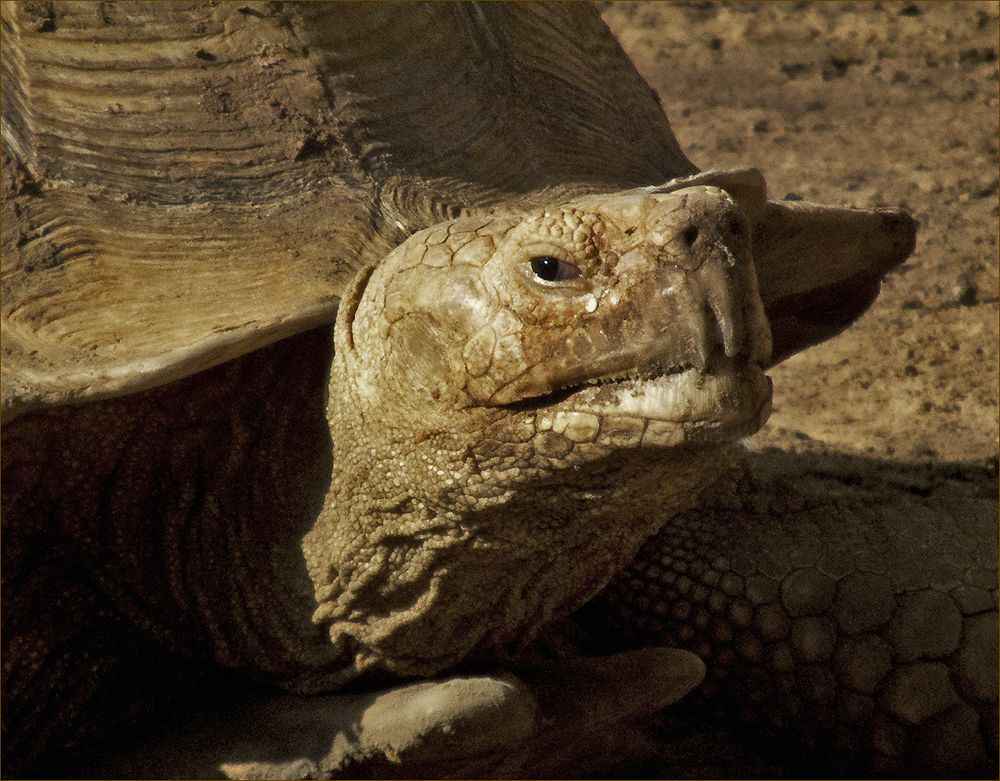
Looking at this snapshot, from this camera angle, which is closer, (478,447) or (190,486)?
(478,447)

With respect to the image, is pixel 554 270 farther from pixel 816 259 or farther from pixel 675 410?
pixel 816 259

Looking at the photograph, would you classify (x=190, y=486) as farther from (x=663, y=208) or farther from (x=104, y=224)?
(x=663, y=208)

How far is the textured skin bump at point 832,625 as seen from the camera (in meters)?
2.56

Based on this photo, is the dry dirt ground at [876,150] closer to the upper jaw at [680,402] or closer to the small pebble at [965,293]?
the small pebble at [965,293]

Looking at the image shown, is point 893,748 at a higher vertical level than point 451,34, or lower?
lower

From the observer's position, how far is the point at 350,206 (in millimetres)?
2320

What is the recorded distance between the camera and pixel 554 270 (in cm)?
177

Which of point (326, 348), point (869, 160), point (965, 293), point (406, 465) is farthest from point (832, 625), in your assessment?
point (869, 160)

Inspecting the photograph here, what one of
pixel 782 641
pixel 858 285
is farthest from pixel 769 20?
pixel 782 641

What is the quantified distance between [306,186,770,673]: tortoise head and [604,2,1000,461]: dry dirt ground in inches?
65.2

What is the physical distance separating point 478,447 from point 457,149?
0.89m

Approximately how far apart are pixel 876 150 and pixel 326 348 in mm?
3640

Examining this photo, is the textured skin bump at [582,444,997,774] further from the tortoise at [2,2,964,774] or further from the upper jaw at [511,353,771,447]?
the upper jaw at [511,353,771,447]

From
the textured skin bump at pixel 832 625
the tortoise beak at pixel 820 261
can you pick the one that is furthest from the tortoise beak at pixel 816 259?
the textured skin bump at pixel 832 625
